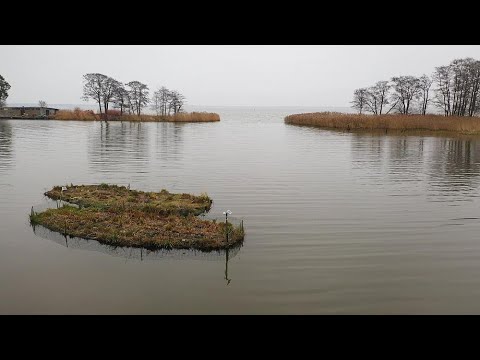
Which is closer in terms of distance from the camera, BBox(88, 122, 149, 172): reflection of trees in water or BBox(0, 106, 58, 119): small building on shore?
BBox(88, 122, 149, 172): reflection of trees in water

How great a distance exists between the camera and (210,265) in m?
10.8

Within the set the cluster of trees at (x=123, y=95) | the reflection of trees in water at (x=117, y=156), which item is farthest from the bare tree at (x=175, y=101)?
the reflection of trees in water at (x=117, y=156)

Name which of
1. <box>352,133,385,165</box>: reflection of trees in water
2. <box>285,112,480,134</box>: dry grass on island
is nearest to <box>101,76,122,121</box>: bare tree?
<box>285,112,480,134</box>: dry grass on island

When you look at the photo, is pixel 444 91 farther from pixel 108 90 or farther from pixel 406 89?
pixel 108 90

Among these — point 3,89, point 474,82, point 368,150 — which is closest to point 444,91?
point 474,82

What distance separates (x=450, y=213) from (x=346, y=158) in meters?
15.4

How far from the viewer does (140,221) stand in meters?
13.7

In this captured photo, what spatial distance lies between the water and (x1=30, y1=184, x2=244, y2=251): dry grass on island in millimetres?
470

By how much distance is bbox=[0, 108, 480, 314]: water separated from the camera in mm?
8898

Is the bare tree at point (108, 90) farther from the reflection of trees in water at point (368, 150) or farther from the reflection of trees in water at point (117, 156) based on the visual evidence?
the reflection of trees in water at point (368, 150)

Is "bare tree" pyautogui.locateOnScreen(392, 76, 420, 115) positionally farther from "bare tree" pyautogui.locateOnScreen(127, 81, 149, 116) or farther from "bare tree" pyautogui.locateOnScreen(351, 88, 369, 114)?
"bare tree" pyautogui.locateOnScreen(127, 81, 149, 116)

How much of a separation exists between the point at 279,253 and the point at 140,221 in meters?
4.85

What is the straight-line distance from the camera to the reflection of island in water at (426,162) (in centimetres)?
2350
